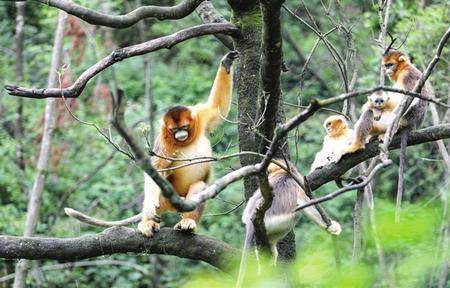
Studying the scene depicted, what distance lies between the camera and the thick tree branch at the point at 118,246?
4.15m

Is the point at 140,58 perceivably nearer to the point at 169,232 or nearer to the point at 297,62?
the point at 297,62

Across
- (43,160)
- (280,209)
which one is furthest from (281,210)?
(43,160)

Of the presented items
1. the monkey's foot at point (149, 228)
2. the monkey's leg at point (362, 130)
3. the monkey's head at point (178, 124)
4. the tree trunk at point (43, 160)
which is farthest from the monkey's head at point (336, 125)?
the tree trunk at point (43, 160)

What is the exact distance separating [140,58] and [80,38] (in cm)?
179

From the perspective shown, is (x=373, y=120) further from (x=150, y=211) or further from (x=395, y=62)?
(x=150, y=211)

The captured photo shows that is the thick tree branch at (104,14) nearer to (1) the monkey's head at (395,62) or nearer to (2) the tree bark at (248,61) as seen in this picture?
(2) the tree bark at (248,61)

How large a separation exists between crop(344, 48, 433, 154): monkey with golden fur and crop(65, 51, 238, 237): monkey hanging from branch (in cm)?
96

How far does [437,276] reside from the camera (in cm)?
726

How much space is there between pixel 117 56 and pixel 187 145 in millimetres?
886

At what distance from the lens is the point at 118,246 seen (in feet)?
14.1

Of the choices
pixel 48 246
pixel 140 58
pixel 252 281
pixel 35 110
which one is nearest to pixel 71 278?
pixel 35 110

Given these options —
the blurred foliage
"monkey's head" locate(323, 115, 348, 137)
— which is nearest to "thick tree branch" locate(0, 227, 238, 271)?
"monkey's head" locate(323, 115, 348, 137)

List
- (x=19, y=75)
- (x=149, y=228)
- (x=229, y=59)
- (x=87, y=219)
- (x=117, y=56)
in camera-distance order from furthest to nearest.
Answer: (x=19, y=75), (x=229, y=59), (x=87, y=219), (x=149, y=228), (x=117, y=56)

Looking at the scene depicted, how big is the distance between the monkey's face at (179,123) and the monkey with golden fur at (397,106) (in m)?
1.11
